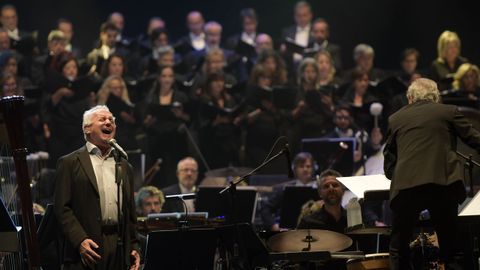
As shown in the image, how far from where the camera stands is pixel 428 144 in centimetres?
600

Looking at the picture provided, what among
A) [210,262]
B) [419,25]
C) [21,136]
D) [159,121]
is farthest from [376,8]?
[21,136]

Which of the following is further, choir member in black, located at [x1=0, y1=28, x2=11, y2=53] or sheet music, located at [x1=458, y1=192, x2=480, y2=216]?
→ choir member in black, located at [x1=0, y1=28, x2=11, y2=53]

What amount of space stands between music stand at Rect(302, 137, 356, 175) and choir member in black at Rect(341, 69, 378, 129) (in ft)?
3.74

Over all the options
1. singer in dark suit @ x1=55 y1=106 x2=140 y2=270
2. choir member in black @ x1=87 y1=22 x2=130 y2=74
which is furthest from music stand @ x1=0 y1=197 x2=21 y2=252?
choir member in black @ x1=87 y1=22 x2=130 y2=74

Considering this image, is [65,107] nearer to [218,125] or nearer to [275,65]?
→ [218,125]

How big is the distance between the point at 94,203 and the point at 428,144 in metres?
2.40

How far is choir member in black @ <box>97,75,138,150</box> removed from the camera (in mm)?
12773

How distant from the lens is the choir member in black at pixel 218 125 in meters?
13.0

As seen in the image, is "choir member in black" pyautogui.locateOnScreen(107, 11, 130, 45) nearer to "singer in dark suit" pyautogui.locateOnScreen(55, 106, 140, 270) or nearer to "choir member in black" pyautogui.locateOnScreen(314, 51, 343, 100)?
"choir member in black" pyautogui.locateOnScreen(314, 51, 343, 100)

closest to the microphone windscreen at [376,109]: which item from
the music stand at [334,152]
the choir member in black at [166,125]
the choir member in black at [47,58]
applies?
the music stand at [334,152]

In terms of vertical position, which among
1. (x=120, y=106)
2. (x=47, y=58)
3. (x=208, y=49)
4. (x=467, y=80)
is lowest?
(x=120, y=106)

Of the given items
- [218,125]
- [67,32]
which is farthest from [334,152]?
[67,32]

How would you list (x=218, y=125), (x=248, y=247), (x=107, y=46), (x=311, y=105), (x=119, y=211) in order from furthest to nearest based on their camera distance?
(x=107, y=46) → (x=218, y=125) → (x=311, y=105) → (x=248, y=247) → (x=119, y=211)

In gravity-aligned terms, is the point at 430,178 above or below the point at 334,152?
below
